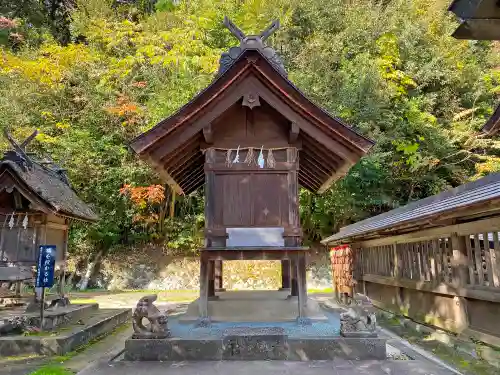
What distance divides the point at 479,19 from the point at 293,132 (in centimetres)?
389

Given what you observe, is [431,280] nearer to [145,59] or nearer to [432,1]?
[145,59]

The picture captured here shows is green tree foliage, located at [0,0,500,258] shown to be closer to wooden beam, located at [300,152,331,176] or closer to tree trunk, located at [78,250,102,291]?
tree trunk, located at [78,250,102,291]

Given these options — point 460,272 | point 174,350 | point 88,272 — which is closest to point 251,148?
point 174,350

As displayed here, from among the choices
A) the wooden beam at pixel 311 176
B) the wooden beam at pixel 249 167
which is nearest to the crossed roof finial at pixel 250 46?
the wooden beam at pixel 249 167

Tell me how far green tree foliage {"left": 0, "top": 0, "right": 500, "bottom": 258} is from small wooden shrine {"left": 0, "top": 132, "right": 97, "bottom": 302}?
29.8 feet

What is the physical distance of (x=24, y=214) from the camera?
963cm

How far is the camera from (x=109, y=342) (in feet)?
27.1

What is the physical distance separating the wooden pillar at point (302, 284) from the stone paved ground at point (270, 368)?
1.26 m

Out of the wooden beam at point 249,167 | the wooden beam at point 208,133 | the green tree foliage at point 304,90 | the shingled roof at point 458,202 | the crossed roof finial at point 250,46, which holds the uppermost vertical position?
the green tree foliage at point 304,90

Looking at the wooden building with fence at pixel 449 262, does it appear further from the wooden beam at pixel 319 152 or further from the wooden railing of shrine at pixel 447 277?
the wooden beam at pixel 319 152

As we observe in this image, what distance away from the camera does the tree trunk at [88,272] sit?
2058 centimetres

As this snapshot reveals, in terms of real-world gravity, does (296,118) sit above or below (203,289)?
above

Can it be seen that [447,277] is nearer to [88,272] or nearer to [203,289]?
[203,289]

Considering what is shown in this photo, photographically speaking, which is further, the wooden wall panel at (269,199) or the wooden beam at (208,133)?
the wooden wall panel at (269,199)
